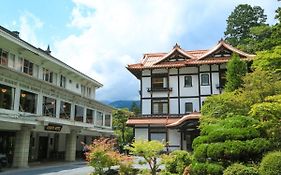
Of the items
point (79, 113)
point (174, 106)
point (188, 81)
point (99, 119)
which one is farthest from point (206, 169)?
point (99, 119)

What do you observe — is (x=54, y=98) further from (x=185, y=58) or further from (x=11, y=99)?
(x=185, y=58)

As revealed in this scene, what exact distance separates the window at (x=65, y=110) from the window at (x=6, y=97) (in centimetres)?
760

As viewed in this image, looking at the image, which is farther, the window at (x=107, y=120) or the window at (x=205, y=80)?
the window at (x=107, y=120)

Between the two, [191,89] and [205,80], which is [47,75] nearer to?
[191,89]

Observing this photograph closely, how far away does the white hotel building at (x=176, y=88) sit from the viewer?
36.0 m

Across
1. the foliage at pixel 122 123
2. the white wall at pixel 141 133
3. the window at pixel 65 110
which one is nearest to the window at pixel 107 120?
the white wall at pixel 141 133

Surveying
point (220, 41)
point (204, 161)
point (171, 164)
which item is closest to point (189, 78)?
point (220, 41)

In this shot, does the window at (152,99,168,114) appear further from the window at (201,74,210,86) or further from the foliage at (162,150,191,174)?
the foliage at (162,150,191,174)

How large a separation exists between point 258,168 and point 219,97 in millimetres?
8955

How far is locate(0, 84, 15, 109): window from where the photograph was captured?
23.4m

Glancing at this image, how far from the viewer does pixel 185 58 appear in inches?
1521

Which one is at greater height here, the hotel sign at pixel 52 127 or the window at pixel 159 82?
the window at pixel 159 82

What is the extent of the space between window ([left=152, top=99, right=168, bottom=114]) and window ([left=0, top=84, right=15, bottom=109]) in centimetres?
1828

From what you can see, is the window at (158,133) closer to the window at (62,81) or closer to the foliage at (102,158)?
the window at (62,81)
